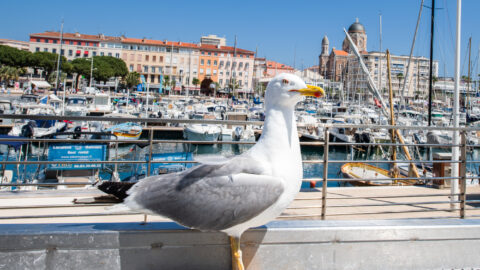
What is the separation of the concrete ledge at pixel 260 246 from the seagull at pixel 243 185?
0.29m

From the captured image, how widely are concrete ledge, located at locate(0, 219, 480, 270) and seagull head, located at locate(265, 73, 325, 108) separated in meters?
0.80

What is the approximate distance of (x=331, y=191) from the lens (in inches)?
218

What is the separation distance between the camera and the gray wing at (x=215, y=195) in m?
1.67

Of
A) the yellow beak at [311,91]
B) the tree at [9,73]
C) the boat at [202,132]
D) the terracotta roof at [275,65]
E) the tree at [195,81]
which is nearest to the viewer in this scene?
the yellow beak at [311,91]

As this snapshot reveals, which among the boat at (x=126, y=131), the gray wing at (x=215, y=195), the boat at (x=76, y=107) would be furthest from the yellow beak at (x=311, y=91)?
the boat at (x=76, y=107)

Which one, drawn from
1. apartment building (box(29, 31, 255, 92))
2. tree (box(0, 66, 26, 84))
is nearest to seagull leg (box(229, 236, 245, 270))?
tree (box(0, 66, 26, 84))

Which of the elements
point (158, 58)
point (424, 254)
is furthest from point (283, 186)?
point (158, 58)

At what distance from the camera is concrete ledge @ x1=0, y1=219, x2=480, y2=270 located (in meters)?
2.01

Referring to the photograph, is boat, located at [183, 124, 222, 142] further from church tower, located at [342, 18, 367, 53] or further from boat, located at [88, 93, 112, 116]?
church tower, located at [342, 18, 367, 53]

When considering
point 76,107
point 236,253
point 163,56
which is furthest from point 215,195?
point 163,56

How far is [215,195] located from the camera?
168 centimetres

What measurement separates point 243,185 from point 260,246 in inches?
26.5

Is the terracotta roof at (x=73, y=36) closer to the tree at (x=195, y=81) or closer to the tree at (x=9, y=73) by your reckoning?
the tree at (x=9, y=73)

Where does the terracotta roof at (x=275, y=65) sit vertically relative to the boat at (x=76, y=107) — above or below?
above
